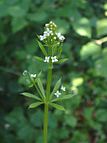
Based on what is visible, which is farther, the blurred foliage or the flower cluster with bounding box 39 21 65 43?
the blurred foliage

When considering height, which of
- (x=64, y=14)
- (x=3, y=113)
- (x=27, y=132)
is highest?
(x=64, y=14)

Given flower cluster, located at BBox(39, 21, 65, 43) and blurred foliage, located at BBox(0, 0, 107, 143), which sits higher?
blurred foliage, located at BBox(0, 0, 107, 143)

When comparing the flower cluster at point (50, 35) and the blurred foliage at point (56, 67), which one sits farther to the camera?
the blurred foliage at point (56, 67)

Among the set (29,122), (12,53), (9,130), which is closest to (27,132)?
(29,122)

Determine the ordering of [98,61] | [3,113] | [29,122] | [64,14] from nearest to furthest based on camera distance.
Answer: [98,61] → [64,14] → [29,122] → [3,113]

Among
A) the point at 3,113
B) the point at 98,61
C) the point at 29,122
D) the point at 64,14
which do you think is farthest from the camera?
the point at 3,113

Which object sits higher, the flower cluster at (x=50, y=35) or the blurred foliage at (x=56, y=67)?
the blurred foliage at (x=56, y=67)

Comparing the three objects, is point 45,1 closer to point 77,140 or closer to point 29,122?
point 29,122

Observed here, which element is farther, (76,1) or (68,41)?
(68,41)

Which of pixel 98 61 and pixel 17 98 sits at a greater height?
pixel 17 98
